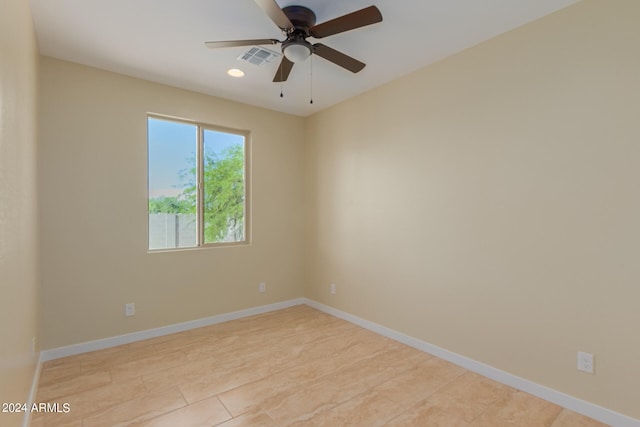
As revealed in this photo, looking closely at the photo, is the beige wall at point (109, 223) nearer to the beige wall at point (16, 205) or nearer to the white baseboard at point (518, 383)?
the beige wall at point (16, 205)

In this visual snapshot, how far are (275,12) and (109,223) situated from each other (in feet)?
8.24

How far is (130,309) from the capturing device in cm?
311

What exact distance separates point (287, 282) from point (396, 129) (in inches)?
97.9

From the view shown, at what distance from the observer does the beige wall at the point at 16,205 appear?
1.29 metres

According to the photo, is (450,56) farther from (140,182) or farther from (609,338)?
(140,182)

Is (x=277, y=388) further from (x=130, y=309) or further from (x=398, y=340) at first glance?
(x=130, y=309)

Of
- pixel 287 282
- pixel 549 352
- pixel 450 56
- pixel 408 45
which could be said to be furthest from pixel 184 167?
pixel 549 352

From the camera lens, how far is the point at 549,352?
7.03ft

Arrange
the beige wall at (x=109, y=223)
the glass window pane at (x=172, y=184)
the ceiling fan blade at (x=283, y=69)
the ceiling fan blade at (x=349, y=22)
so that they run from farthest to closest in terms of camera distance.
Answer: the glass window pane at (x=172, y=184)
the beige wall at (x=109, y=223)
the ceiling fan blade at (x=283, y=69)
the ceiling fan blade at (x=349, y=22)

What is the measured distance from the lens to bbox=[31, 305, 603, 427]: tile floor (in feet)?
6.36

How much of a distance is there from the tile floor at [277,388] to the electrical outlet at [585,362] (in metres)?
0.29

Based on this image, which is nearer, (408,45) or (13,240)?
(13,240)

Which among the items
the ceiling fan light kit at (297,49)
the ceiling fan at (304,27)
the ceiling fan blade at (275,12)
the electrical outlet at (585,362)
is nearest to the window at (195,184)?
the ceiling fan at (304,27)

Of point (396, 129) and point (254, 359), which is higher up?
point (396, 129)
